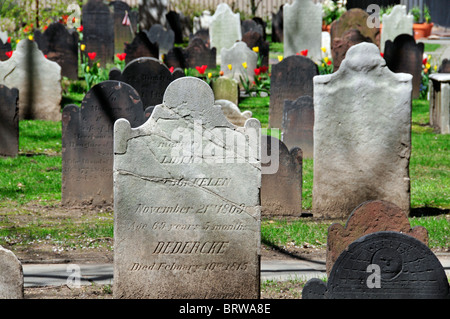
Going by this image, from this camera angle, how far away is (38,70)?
14.7 metres

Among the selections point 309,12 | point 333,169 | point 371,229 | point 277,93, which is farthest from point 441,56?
point 371,229

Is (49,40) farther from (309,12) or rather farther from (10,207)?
(10,207)

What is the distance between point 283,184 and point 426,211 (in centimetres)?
176

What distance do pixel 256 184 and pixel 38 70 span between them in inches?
381

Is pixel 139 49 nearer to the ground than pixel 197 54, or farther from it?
farther from it

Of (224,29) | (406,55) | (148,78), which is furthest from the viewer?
(224,29)

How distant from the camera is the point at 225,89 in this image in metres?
15.4

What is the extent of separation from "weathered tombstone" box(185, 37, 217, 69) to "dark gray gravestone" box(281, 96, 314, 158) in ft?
28.4

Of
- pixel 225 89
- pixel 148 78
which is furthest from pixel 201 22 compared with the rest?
pixel 148 78

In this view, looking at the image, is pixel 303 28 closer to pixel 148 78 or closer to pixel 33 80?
pixel 33 80

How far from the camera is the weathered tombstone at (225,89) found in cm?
1533

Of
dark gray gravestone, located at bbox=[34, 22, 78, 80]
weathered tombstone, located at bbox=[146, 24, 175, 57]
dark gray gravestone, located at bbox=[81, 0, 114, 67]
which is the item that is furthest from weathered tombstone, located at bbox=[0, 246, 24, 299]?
weathered tombstone, located at bbox=[146, 24, 175, 57]

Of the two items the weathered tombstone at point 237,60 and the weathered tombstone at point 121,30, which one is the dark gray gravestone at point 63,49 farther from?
the weathered tombstone at point 121,30

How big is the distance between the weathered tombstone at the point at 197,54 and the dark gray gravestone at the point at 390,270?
52.6ft
